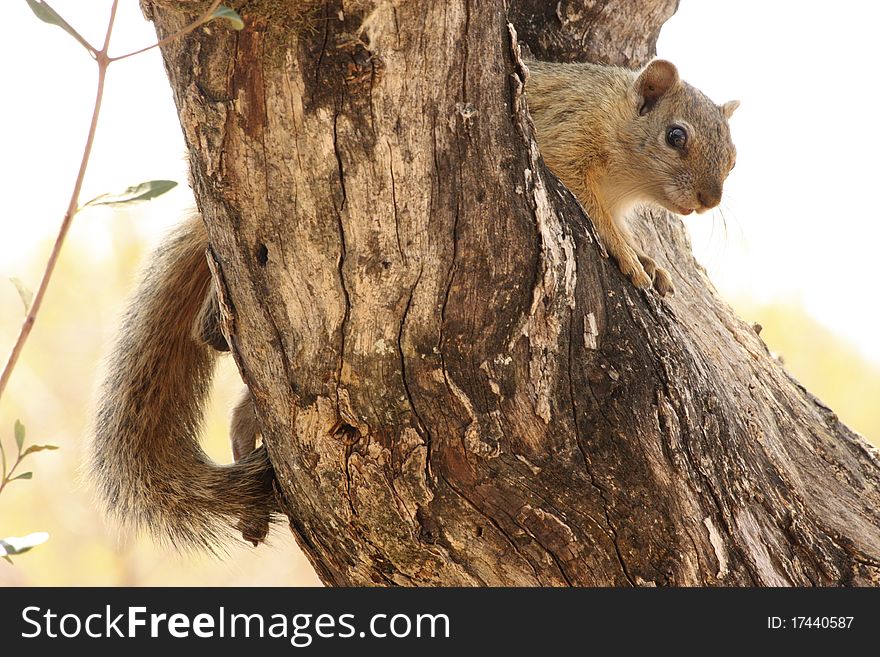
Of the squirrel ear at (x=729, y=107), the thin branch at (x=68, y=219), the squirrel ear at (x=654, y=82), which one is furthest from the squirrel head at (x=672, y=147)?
the thin branch at (x=68, y=219)

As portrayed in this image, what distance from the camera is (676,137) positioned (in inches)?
96.7

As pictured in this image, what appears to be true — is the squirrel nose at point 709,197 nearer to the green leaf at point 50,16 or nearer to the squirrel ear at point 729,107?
the squirrel ear at point 729,107

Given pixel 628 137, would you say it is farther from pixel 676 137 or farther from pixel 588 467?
pixel 588 467

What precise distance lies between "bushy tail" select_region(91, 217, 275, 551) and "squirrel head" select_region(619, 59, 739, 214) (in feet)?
3.79

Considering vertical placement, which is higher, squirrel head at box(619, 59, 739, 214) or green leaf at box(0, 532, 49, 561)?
squirrel head at box(619, 59, 739, 214)

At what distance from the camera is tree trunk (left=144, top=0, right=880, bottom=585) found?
1445 mm

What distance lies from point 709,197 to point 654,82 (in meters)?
0.36

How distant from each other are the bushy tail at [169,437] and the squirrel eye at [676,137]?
48.4 inches

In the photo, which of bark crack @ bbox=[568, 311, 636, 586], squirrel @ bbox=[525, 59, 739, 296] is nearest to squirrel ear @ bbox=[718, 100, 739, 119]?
squirrel @ bbox=[525, 59, 739, 296]

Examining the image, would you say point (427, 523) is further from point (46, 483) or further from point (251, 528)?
point (46, 483)

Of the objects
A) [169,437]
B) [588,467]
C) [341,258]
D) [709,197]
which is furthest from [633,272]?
[169,437]

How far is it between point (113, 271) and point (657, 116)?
7957mm

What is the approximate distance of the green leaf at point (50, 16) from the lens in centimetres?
102

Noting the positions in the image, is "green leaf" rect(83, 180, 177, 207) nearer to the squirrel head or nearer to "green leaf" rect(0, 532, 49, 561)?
"green leaf" rect(0, 532, 49, 561)
